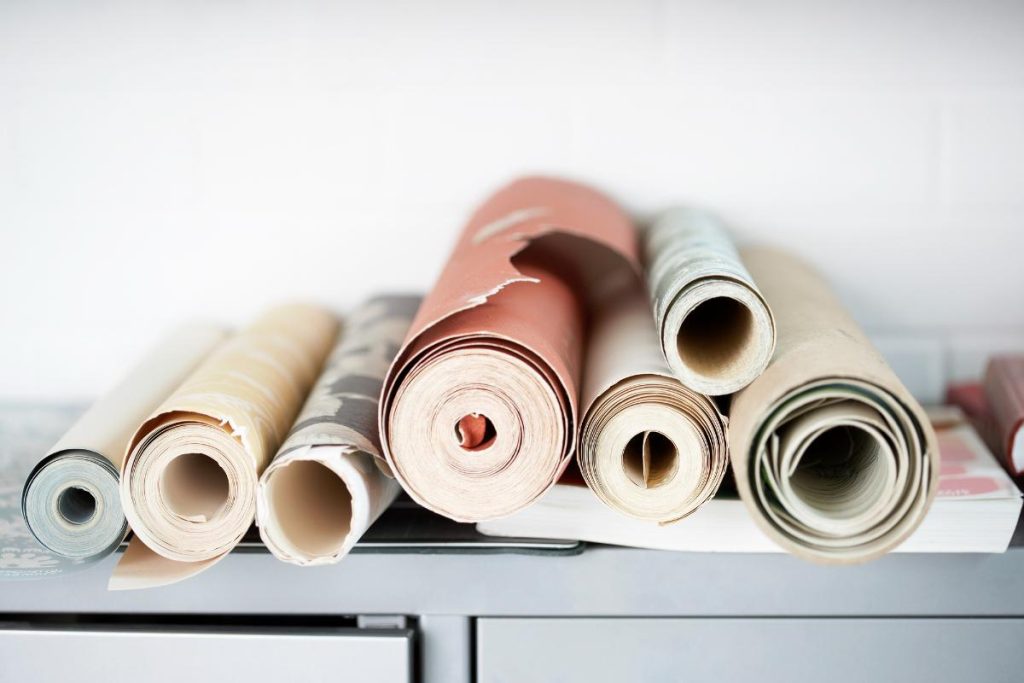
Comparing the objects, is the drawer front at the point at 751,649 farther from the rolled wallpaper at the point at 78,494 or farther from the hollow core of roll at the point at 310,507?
the rolled wallpaper at the point at 78,494

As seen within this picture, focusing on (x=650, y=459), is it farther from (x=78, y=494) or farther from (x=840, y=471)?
(x=78, y=494)

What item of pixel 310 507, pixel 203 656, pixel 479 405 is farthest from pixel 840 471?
pixel 203 656

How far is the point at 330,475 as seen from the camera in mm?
723

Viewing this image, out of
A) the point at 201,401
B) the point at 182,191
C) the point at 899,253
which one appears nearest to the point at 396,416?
the point at 201,401

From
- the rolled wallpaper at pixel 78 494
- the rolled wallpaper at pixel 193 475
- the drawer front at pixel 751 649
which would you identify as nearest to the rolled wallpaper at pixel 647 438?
the drawer front at pixel 751 649

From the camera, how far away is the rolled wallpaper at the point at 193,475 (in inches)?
25.0

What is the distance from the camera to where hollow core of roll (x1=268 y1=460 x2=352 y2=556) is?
0.63m

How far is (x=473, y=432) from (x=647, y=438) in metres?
0.13

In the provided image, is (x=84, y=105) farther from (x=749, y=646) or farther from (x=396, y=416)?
(x=749, y=646)

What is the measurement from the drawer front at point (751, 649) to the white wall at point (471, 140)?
0.35 meters

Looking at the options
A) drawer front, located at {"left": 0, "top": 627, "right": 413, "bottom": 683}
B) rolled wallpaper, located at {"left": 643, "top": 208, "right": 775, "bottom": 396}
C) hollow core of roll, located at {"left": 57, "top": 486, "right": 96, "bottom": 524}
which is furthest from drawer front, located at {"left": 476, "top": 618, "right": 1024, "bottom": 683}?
hollow core of roll, located at {"left": 57, "top": 486, "right": 96, "bottom": 524}

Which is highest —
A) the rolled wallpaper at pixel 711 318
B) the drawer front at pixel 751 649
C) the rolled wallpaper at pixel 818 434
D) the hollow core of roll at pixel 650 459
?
the rolled wallpaper at pixel 711 318

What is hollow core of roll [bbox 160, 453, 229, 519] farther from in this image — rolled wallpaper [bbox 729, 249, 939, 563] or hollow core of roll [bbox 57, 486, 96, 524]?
rolled wallpaper [bbox 729, 249, 939, 563]

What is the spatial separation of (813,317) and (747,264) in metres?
0.19
